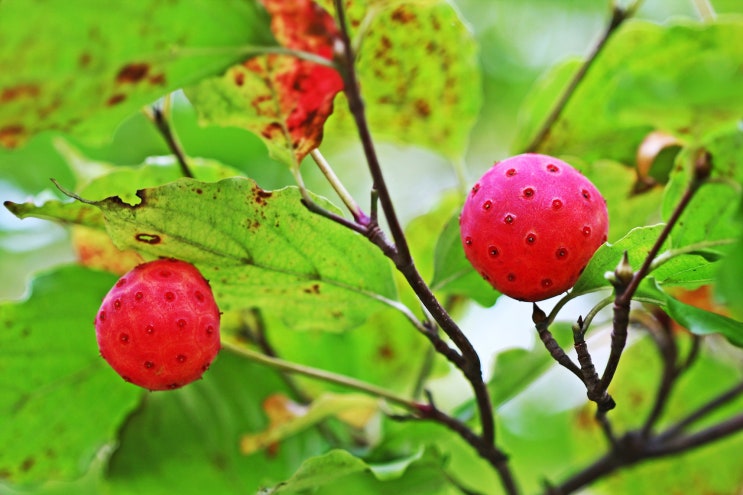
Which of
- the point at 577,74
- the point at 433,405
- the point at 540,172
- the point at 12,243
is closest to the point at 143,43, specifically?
the point at 540,172

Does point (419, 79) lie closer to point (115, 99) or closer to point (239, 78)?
point (239, 78)

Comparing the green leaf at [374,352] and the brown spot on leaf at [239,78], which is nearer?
the brown spot on leaf at [239,78]

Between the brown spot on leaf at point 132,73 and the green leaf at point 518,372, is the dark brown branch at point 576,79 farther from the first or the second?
the brown spot on leaf at point 132,73

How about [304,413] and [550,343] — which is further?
[304,413]

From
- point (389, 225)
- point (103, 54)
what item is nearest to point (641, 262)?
point (389, 225)

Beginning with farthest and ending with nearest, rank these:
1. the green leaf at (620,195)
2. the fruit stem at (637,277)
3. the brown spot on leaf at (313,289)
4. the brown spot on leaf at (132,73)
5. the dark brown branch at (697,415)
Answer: the dark brown branch at (697,415) → the green leaf at (620,195) → the brown spot on leaf at (313,289) → the brown spot on leaf at (132,73) → the fruit stem at (637,277)

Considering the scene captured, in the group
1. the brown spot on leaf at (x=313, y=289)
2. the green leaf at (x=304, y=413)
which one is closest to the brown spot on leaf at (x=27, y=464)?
the green leaf at (x=304, y=413)

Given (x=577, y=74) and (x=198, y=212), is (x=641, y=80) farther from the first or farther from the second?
(x=577, y=74)
